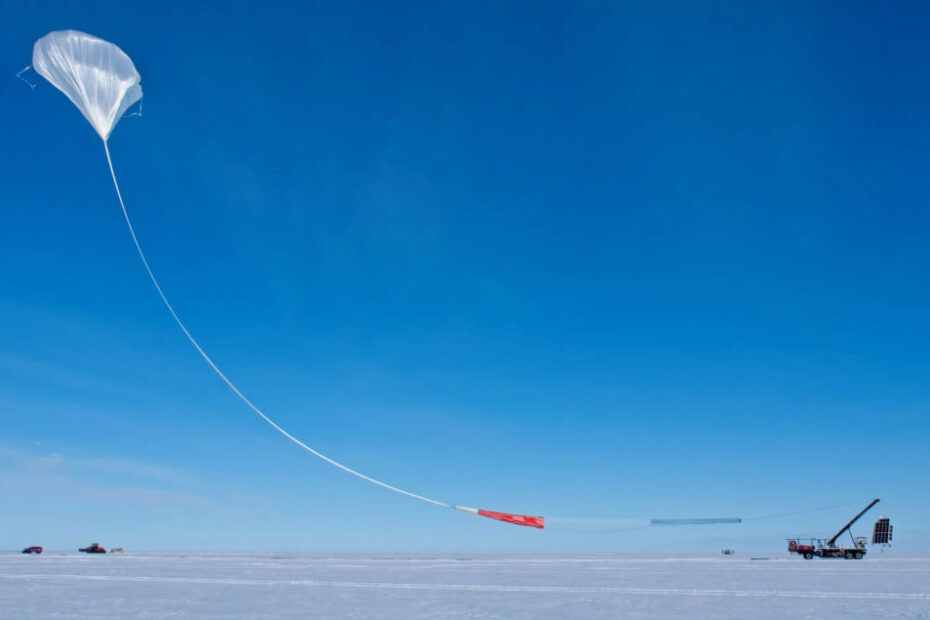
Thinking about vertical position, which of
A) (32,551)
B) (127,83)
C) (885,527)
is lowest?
(32,551)

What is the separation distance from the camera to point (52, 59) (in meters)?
18.3

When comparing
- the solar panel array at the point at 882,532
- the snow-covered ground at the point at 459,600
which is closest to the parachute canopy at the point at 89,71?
the snow-covered ground at the point at 459,600

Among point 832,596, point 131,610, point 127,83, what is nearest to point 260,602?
point 131,610

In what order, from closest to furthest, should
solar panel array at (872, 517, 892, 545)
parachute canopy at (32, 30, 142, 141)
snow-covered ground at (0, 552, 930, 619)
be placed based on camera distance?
snow-covered ground at (0, 552, 930, 619) < parachute canopy at (32, 30, 142, 141) < solar panel array at (872, 517, 892, 545)

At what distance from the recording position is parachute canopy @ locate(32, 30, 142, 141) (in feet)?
59.6

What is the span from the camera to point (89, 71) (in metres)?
18.6

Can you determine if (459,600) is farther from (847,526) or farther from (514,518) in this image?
(847,526)

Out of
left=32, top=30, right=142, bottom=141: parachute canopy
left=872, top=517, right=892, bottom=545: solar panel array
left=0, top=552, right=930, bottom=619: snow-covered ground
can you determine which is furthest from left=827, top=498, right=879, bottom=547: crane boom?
left=32, top=30, right=142, bottom=141: parachute canopy

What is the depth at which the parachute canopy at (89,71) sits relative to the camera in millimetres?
18156

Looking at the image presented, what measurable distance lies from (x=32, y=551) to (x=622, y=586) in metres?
114

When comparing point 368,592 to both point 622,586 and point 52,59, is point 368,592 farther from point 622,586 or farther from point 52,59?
point 52,59

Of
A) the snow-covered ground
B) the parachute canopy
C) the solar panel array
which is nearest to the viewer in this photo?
the snow-covered ground

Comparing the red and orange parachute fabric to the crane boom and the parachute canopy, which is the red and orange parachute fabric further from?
the crane boom

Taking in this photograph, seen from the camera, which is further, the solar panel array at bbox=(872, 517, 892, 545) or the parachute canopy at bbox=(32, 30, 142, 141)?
the solar panel array at bbox=(872, 517, 892, 545)
